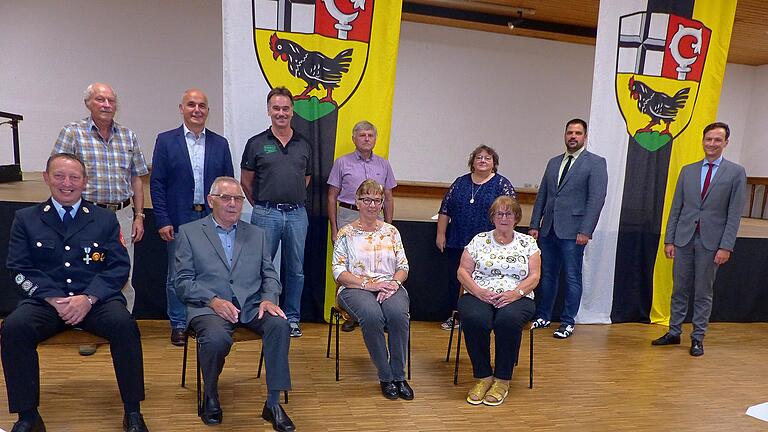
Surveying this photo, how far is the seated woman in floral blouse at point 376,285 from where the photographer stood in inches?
106

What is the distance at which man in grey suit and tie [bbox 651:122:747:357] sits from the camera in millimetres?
3516

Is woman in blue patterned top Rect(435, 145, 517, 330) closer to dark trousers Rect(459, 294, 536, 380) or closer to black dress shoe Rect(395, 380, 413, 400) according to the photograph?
dark trousers Rect(459, 294, 536, 380)

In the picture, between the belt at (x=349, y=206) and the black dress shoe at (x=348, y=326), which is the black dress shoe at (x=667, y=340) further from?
the belt at (x=349, y=206)

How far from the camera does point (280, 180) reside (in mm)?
3193

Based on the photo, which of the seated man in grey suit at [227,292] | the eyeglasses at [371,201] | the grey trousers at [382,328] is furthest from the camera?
the eyeglasses at [371,201]

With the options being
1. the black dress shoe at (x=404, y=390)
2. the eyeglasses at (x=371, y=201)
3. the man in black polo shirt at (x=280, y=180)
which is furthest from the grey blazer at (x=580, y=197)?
the man in black polo shirt at (x=280, y=180)

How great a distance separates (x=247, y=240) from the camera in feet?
8.16

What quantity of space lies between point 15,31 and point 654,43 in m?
8.85

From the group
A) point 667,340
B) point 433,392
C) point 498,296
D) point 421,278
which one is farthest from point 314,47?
point 667,340

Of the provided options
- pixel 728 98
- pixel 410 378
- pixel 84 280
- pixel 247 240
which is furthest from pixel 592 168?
pixel 728 98

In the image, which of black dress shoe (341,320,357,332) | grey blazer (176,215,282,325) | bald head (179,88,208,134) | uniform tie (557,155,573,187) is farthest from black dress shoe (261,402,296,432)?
uniform tie (557,155,573,187)

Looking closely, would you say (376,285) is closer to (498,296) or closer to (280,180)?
(498,296)

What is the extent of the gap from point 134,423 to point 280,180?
1563 mm

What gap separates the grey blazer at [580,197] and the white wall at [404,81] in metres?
5.83
